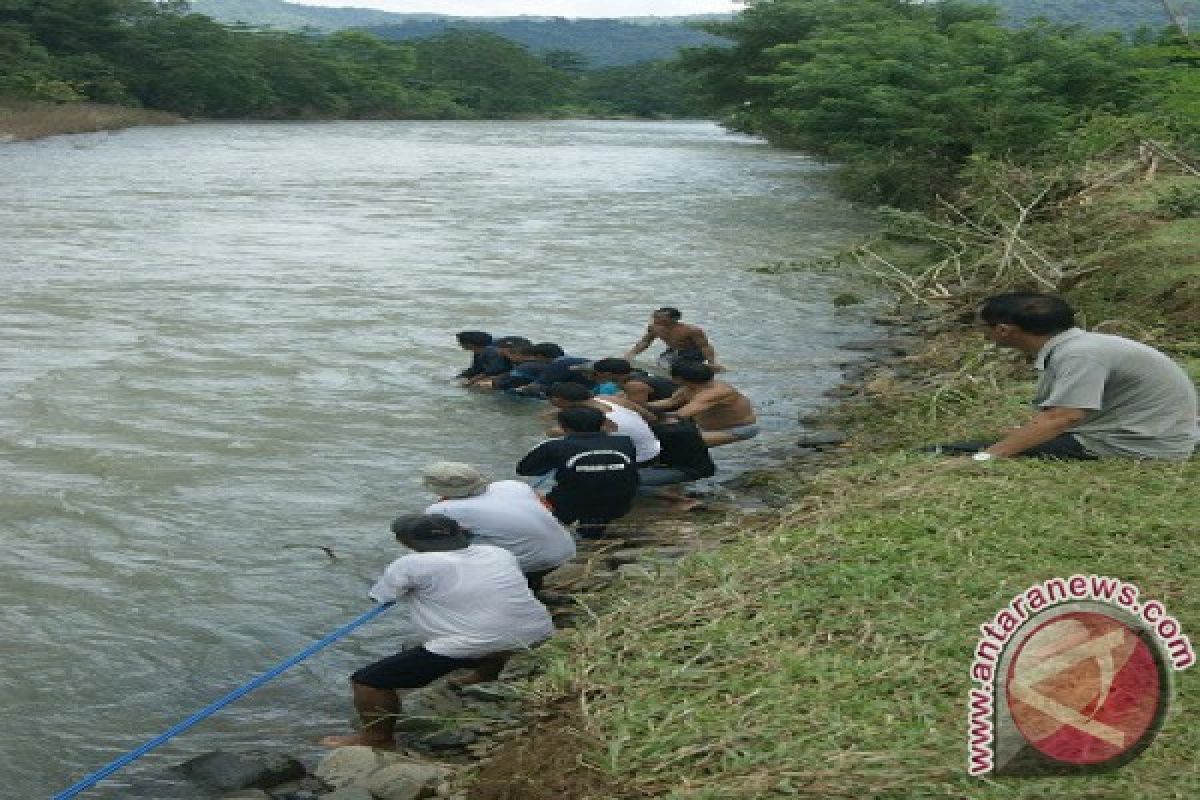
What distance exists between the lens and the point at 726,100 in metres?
59.3

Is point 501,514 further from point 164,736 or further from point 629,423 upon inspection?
point 629,423

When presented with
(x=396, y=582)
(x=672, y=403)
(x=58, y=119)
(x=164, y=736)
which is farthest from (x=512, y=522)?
(x=58, y=119)

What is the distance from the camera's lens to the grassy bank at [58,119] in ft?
162

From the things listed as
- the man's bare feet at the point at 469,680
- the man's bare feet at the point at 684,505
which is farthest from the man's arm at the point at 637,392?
the man's bare feet at the point at 469,680

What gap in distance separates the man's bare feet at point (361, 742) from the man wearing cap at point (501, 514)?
1199 millimetres

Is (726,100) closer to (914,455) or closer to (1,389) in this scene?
(1,389)

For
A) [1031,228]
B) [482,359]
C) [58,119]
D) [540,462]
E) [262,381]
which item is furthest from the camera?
[58,119]

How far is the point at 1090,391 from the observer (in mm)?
7430

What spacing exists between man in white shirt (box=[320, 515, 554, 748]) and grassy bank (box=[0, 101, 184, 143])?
4415 centimetres

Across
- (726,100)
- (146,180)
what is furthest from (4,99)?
(726,100)

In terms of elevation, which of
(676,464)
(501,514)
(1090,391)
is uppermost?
(1090,391)

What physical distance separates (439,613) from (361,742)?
2.08 ft

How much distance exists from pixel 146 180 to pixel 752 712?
106 feet

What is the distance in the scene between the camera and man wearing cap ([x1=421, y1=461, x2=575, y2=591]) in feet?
24.1
